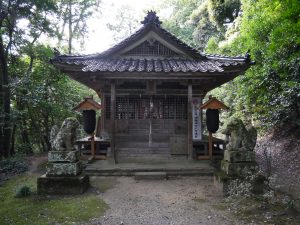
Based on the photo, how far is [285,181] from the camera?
8312 mm

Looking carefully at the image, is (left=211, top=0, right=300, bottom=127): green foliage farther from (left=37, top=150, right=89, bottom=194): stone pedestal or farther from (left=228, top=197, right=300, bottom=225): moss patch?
(left=37, top=150, right=89, bottom=194): stone pedestal

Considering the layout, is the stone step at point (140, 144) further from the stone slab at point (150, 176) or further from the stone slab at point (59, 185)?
the stone slab at point (59, 185)

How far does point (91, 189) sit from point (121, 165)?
84.6 inches

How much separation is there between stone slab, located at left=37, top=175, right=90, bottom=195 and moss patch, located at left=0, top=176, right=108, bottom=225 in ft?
0.73

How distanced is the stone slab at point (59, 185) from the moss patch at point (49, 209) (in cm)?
22

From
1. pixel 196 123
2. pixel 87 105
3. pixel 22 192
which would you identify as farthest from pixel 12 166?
pixel 196 123

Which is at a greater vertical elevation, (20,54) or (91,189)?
(20,54)

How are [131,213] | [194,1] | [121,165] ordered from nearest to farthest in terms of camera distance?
[131,213], [121,165], [194,1]

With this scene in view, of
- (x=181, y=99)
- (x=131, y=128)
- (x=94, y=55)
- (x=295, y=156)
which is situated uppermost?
(x=94, y=55)

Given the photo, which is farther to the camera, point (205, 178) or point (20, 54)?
point (20, 54)

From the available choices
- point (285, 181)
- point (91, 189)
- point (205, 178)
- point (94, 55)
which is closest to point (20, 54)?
point (94, 55)

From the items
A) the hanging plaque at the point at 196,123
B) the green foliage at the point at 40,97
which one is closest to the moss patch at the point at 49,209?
the hanging plaque at the point at 196,123

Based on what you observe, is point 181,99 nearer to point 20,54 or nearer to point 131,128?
point 131,128

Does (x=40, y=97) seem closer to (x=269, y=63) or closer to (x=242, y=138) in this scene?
(x=242, y=138)
